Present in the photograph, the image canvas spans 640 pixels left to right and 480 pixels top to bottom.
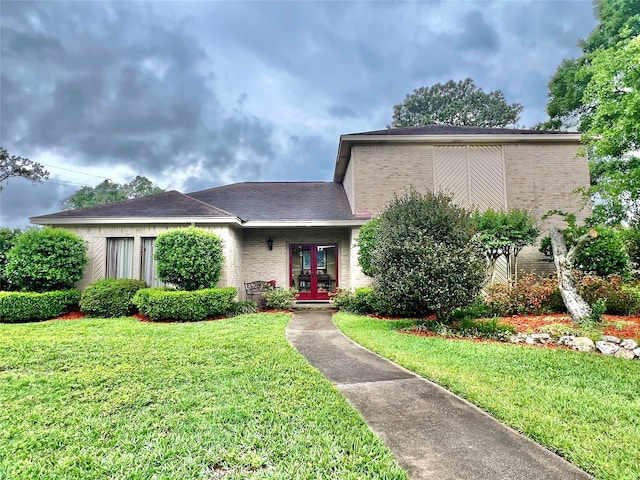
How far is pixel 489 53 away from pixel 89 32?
1931 cm

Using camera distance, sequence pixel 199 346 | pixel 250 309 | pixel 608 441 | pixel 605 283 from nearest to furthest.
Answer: pixel 608 441
pixel 199 346
pixel 605 283
pixel 250 309

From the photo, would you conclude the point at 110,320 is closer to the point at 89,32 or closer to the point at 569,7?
the point at 89,32

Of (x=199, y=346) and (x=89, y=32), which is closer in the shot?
(x=199, y=346)

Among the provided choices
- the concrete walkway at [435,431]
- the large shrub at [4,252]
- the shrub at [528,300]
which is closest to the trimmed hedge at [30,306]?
the large shrub at [4,252]

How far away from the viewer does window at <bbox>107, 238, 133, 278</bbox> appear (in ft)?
33.9

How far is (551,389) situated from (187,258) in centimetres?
821

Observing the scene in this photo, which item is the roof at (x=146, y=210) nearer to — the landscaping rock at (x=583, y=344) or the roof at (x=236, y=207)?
the roof at (x=236, y=207)

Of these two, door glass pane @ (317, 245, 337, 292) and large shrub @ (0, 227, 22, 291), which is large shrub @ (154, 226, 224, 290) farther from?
large shrub @ (0, 227, 22, 291)

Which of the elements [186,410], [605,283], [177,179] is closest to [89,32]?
[186,410]

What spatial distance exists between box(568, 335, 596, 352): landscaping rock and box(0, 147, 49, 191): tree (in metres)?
27.9

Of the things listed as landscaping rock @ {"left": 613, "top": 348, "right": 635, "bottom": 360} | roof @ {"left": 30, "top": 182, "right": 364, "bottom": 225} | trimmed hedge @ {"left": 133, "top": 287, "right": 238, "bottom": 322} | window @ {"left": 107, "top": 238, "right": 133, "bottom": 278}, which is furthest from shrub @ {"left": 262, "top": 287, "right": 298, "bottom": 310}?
landscaping rock @ {"left": 613, "top": 348, "right": 635, "bottom": 360}

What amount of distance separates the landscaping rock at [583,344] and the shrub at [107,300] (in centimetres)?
1065

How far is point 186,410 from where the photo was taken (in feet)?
10.4

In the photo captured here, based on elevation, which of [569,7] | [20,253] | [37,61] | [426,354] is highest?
[569,7]
